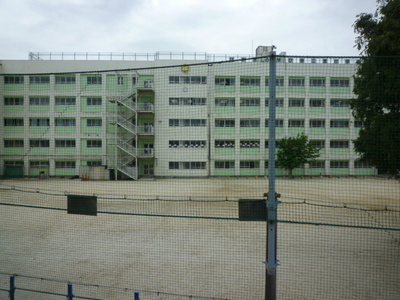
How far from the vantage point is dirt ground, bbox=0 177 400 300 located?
3873 millimetres

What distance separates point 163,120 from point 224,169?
1.41m

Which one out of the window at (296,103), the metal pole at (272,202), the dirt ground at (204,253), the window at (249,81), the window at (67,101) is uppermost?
the window at (249,81)

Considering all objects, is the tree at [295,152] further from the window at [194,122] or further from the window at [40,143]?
the window at [40,143]

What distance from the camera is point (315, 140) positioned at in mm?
3428

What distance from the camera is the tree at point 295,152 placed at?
329cm

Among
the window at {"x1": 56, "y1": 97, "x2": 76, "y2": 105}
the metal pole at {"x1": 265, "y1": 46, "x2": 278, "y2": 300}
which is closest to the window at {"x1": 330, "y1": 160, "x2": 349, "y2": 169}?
the metal pole at {"x1": 265, "y1": 46, "x2": 278, "y2": 300}

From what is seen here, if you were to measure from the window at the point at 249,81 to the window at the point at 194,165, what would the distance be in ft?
4.05

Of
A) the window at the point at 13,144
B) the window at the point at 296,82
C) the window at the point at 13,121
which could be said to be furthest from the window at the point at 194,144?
the window at the point at 13,121

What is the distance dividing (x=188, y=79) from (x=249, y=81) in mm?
820

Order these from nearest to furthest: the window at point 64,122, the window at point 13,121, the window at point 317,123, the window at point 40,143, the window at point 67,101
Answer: the window at point 317,123, the window at point 67,101, the window at point 40,143, the window at point 13,121, the window at point 64,122

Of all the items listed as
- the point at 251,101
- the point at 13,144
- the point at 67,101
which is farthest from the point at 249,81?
the point at 13,144

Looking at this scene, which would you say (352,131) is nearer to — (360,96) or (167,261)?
(360,96)

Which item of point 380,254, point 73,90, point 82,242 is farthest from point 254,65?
point 82,242

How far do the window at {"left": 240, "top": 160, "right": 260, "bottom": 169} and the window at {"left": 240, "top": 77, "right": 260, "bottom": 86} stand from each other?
1.06 m
